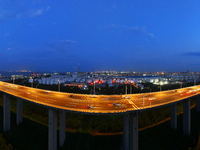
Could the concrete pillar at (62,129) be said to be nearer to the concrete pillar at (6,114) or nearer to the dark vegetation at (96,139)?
the dark vegetation at (96,139)

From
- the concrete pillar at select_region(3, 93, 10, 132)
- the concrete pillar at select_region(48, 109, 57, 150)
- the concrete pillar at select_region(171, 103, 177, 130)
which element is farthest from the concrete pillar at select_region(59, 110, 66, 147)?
the concrete pillar at select_region(171, 103, 177, 130)

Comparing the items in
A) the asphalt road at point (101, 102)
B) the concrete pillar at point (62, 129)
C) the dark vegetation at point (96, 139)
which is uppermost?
the asphalt road at point (101, 102)

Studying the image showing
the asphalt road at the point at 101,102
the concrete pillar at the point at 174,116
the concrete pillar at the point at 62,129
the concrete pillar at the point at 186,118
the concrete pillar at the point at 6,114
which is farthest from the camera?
the concrete pillar at the point at 174,116

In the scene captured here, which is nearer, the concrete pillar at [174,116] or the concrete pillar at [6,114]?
the concrete pillar at [6,114]

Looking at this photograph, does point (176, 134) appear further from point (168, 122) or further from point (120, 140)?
point (120, 140)

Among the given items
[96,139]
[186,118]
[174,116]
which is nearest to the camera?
[96,139]

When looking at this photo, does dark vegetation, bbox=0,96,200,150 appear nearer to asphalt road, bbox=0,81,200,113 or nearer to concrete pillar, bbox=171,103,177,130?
concrete pillar, bbox=171,103,177,130

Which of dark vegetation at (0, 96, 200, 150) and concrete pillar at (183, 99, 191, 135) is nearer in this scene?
dark vegetation at (0, 96, 200, 150)

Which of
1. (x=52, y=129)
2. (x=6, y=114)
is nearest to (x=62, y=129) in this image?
(x=52, y=129)

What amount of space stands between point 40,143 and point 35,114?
9257mm

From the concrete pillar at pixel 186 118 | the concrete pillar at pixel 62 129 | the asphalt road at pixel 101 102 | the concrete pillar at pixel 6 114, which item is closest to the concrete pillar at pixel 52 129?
the asphalt road at pixel 101 102

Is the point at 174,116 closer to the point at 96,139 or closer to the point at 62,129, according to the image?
the point at 96,139

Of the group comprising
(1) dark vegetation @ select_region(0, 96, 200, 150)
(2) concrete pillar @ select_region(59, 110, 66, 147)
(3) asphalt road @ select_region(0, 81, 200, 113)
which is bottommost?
(1) dark vegetation @ select_region(0, 96, 200, 150)

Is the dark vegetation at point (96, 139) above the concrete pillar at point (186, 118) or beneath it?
beneath
